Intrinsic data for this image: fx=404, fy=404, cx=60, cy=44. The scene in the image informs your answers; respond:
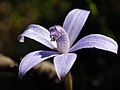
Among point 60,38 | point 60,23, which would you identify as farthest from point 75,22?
point 60,23

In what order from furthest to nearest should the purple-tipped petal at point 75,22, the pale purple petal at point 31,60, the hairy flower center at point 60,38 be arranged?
the purple-tipped petal at point 75,22 → the hairy flower center at point 60,38 → the pale purple petal at point 31,60

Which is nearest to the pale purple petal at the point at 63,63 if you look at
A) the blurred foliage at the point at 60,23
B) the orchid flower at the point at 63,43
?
the orchid flower at the point at 63,43

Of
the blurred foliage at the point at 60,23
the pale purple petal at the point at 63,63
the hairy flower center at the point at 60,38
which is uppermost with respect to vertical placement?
the hairy flower center at the point at 60,38

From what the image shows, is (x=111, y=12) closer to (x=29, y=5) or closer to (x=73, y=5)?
(x=73, y=5)

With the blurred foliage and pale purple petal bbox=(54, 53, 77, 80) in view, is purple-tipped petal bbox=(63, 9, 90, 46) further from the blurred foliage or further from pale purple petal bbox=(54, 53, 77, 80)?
the blurred foliage

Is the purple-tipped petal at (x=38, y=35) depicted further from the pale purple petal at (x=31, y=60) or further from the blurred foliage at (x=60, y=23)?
the blurred foliage at (x=60, y=23)

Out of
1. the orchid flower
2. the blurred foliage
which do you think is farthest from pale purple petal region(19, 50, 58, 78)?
the blurred foliage

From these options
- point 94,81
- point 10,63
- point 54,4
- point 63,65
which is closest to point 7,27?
point 54,4

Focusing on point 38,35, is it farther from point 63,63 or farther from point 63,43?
point 63,63
